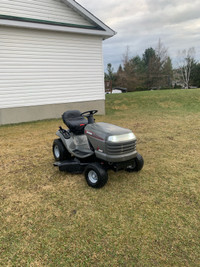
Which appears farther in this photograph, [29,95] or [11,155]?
[29,95]

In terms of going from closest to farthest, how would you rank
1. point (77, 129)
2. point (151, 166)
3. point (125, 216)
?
point (125, 216) < point (77, 129) < point (151, 166)

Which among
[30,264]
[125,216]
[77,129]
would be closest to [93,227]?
[125,216]

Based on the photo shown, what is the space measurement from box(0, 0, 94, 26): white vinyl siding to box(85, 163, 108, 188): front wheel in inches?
312

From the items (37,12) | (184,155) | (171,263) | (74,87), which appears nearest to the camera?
(171,263)

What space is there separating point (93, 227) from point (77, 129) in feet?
5.99

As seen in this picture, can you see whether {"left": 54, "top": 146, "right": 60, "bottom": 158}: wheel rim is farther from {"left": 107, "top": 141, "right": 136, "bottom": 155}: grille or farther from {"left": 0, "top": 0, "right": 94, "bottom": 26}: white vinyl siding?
{"left": 0, "top": 0, "right": 94, "bottom": 26}: white vinyl siding

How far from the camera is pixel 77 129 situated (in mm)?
3693

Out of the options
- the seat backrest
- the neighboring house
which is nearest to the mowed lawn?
the seat backrest

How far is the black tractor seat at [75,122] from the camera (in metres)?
3.69

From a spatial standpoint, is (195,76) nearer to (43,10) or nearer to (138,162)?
(43,10)

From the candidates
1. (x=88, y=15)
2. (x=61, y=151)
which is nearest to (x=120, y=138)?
(x=61, y=151)

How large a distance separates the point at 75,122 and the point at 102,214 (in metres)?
1.80

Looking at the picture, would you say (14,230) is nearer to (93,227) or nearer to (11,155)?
(93,227)

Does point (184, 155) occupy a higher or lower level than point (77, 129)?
lower
